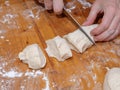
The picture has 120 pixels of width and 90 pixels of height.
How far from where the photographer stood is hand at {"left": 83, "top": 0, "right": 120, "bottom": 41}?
3.57 ft

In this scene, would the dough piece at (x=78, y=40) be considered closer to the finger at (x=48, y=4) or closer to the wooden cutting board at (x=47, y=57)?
the wooden cutting board at (x=47, y=57)

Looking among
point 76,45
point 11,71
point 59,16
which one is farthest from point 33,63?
point 59,16

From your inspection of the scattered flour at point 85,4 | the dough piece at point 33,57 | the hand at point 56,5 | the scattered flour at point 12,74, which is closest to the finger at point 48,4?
the hand at point 56,5

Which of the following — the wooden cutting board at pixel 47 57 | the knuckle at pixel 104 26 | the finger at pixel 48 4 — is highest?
the knuckle at pixel 104 26

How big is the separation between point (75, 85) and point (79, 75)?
0.18ft

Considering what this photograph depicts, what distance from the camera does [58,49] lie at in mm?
1052

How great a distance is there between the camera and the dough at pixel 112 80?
2.85 feet

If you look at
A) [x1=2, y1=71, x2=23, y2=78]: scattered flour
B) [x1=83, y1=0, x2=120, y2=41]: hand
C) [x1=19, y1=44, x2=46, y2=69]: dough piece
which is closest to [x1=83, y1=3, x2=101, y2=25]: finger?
[x1=83, y1=0, x2=120, y2=41]: hand

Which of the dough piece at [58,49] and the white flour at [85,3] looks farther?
the white flour at [85,3]

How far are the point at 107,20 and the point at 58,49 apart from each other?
0.27 m

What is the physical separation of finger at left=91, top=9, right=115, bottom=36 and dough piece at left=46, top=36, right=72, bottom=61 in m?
0.15

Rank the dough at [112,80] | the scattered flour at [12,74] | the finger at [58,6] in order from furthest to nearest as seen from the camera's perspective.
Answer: the finger at [58,6], the scattered flour at [12,74], the dough at [112,80]

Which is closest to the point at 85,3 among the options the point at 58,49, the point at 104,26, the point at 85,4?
the point at 85,4

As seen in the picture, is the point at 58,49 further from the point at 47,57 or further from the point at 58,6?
the point at 58,6
